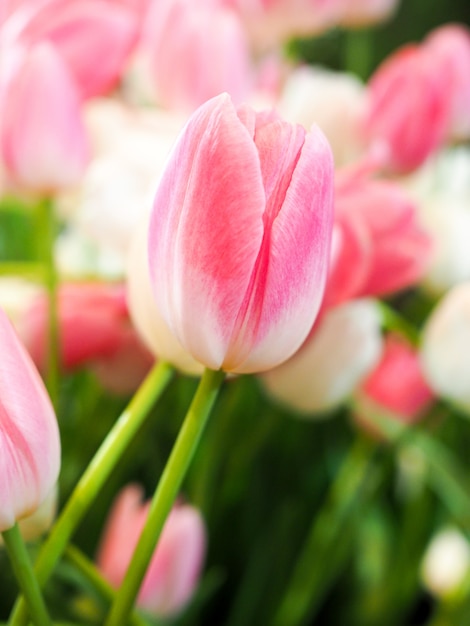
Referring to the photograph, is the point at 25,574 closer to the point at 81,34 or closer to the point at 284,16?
the point at 81,34

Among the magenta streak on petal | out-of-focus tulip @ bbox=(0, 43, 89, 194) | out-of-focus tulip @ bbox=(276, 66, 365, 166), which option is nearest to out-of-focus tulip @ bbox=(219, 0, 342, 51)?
out-of-focus tulip @ bbox=(276, 66, 365, 166)

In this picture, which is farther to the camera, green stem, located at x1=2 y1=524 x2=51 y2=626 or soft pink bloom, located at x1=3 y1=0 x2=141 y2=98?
soft pink bloom, located at x1=3 y1=0 x2=141 y2=98

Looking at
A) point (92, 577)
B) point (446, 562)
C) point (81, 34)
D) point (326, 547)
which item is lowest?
point (446, 562)

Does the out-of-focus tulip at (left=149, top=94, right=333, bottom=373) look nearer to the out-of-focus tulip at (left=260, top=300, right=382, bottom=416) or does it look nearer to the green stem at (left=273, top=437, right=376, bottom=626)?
the out-of-focus tulip at (left=260, top=300, right=382, bottom=416)

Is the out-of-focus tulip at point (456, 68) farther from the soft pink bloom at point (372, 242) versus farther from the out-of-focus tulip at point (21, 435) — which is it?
the out-of-focus tulip at point (21, 435)

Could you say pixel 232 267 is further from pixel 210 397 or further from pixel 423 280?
pixel 423 280

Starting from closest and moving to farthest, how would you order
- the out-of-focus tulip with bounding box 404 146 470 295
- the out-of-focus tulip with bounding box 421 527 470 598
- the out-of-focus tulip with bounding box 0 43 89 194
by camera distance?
the out-of-focus tulip with bounding box 0 43 89 194 → the out-of-focus tulip with bounding box 404 146 470 295 → the out-of-focus tulip with bounding box 421 527 470 598

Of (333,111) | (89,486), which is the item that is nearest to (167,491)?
(89,486)

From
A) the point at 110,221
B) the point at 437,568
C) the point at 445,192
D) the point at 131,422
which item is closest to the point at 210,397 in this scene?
the point at 131,422
